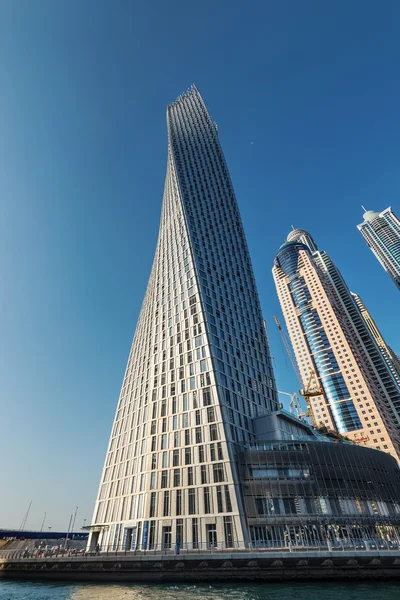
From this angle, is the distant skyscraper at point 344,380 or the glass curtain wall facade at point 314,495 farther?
the distant skyscraper at point 344,380

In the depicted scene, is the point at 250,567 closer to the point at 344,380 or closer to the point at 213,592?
the point at 213,592

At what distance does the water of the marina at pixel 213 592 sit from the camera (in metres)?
25.6

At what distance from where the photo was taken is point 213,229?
110312mm

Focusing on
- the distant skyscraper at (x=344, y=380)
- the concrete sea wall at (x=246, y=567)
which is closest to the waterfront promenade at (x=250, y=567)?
the concrete sea wall at (x=246, y=567)

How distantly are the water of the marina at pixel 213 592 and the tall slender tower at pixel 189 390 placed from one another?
15.0 meters

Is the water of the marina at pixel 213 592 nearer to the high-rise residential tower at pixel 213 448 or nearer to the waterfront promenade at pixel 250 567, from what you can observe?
the waterfront promenade at pixel 250 567

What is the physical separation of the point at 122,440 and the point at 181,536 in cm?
3249

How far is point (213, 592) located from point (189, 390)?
42.7 metres

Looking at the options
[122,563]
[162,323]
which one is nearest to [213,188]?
[162,323]

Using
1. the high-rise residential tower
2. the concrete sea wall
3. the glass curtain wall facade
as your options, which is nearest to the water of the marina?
the concrete sea wall

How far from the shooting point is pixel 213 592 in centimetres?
2775

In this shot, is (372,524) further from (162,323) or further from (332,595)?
(162,323)

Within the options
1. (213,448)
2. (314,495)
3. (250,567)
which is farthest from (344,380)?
(250,567)

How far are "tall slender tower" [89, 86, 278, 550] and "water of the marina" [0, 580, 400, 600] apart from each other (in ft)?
49.1
